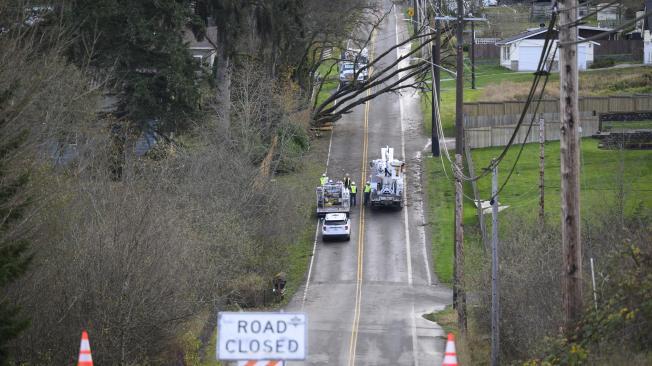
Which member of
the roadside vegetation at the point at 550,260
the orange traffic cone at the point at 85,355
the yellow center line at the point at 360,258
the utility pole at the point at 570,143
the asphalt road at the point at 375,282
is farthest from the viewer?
the yellow center line at the point at 360,258

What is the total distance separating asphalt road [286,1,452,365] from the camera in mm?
33406

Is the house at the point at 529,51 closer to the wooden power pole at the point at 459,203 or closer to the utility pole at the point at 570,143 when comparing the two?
the wooden power pole at the point at 459,203

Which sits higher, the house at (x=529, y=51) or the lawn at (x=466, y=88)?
the house at (x=529, y=51)

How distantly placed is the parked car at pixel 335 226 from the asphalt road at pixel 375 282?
52cm

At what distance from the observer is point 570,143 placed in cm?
1669

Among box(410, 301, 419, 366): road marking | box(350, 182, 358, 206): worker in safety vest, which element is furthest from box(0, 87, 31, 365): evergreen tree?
box(350, 182, 358, 206): worker in safety vest

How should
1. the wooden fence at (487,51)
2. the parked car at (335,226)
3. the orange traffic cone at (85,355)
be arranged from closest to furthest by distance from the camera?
the orange traffic cone at (85,355) → the parked car at (335,226) → the wooden fence at (487,51)

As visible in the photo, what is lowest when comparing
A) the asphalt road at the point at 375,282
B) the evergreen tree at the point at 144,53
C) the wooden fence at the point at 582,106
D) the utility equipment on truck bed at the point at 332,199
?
the asphalt road at the point at 375,282

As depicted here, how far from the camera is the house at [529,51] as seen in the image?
87375mm

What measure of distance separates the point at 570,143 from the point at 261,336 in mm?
7004

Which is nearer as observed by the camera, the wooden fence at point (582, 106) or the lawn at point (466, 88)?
the wooden fence at point (582, 106)

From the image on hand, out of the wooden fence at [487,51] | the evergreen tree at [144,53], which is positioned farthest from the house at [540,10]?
the evergreen tree at [144,53]

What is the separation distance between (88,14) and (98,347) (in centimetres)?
2150

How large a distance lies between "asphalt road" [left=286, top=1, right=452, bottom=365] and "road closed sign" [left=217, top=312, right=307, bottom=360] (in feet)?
62.0
